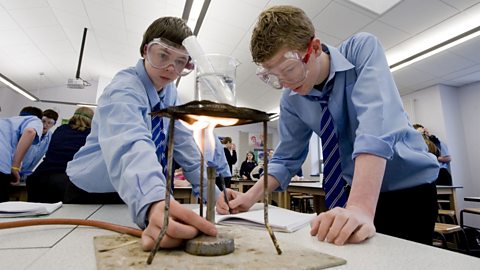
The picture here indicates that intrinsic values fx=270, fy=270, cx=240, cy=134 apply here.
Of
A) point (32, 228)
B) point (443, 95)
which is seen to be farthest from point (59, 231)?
point (443, 95)

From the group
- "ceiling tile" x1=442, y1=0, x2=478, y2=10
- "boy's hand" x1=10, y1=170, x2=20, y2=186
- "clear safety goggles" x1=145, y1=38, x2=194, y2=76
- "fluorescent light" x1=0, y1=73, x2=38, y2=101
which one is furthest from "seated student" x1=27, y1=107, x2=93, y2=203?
"fluorescent light" x1=0, y1=73, x2=38, y2=101

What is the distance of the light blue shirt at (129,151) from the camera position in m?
0.60

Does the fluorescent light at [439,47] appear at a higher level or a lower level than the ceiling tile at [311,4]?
lower

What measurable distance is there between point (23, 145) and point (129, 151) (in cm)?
289

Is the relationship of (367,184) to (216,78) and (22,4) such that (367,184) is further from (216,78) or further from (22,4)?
(22,4)

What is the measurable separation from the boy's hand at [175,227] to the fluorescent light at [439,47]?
5032mm

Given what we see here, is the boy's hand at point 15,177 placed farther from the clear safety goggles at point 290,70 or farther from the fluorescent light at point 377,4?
the fluorescent light at point 377,4

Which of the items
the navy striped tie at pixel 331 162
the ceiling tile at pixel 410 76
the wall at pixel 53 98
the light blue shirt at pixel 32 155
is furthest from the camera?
the wall at pixel 53 98

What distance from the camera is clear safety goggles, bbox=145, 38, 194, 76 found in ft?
2.95

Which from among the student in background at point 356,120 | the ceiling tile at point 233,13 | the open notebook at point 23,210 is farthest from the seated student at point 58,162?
the ceiling tile at point 233,13

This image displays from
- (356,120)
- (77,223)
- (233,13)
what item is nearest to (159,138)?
(77,223)

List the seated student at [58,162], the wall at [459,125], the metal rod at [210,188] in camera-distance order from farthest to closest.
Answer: the wall at [459,125]
the seated student at [58,162]
the metal rod at [210,188]

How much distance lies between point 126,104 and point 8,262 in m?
0.46

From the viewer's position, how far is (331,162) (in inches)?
38.3
